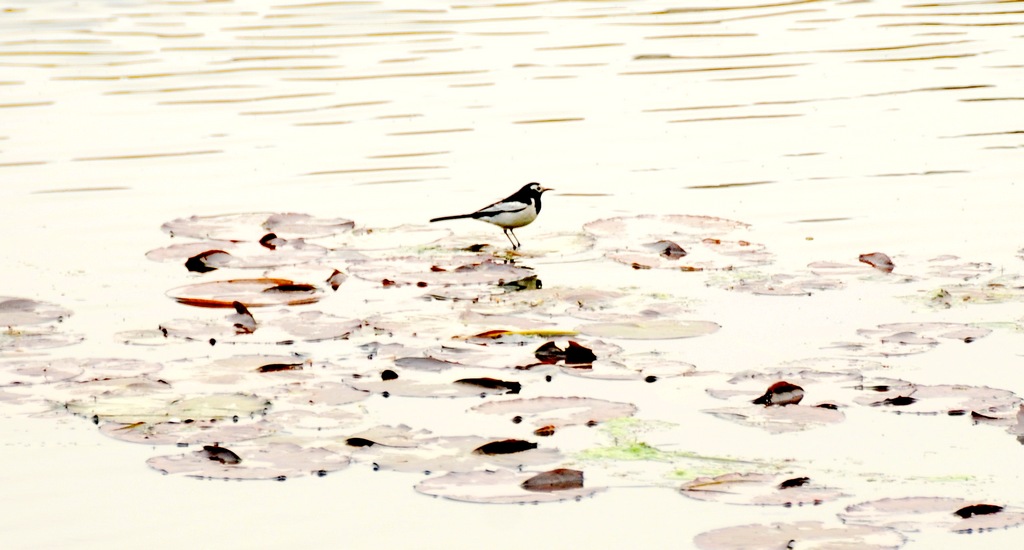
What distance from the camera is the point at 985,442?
5672mm

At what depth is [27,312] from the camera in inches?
299

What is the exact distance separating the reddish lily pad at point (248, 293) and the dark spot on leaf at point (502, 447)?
2.53 m

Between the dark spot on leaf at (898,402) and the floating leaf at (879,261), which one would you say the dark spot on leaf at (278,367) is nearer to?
the dark spot on leaf at (898,402)

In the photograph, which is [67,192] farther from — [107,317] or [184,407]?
[184,407]

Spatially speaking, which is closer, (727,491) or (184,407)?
(727,491)

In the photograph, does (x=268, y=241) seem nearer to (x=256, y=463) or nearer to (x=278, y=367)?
(x=278, y=367)

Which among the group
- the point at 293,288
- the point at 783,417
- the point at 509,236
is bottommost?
the point at 509,236

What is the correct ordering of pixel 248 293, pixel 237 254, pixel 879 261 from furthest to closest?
pixel 237 254
pixel 879 261
pixel 248 293

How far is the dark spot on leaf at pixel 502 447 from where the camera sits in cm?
555

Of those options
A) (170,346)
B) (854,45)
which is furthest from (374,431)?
(854,45)

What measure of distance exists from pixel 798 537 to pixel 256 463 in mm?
1978

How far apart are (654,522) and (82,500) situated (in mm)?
2028

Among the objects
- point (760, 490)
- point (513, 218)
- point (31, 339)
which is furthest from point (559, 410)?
point (513, 218)

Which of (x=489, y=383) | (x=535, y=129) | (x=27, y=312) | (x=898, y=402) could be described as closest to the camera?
(x=898, y=402)
